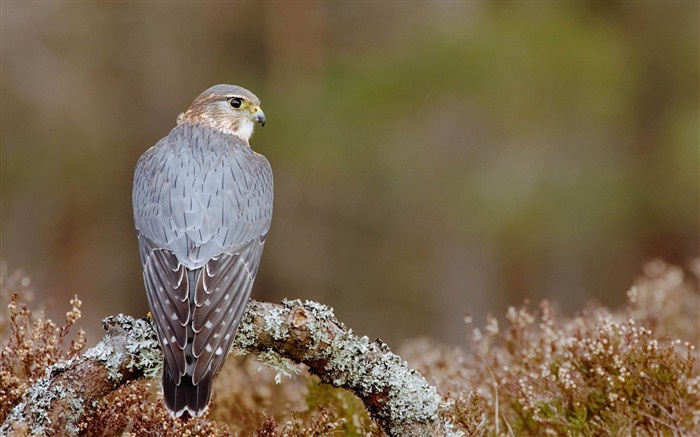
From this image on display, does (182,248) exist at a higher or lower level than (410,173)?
lower

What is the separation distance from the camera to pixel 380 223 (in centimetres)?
1742

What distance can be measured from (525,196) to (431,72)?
2291 millimetres

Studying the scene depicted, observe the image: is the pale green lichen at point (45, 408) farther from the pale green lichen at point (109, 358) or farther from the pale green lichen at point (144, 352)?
the pale green lichen at point (144, 352)

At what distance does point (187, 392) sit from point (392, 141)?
11.1 meters

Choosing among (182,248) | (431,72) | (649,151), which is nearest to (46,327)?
(182,248)

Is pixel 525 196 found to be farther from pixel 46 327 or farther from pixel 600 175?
pixel 46 327

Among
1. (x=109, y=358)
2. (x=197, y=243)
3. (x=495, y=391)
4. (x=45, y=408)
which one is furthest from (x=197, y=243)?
(x=495, y=391)

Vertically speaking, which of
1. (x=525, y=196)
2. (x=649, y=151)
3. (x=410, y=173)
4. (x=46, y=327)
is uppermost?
(x=649, y=151)

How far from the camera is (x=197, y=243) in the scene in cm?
409

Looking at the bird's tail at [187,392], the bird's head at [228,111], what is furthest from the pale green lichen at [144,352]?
the bird's head at [228,111]

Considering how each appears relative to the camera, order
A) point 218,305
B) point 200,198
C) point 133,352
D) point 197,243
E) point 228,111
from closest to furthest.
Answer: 1. point 133,352
2. point 218,305
3. point 197,243
4. point 200,198
5. point 228,111

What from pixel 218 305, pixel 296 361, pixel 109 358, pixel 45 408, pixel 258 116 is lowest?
pixel 45 408

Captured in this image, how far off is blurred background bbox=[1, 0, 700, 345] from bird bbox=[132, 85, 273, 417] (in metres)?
8.93

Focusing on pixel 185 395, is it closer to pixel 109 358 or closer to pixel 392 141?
pixel 109 358
